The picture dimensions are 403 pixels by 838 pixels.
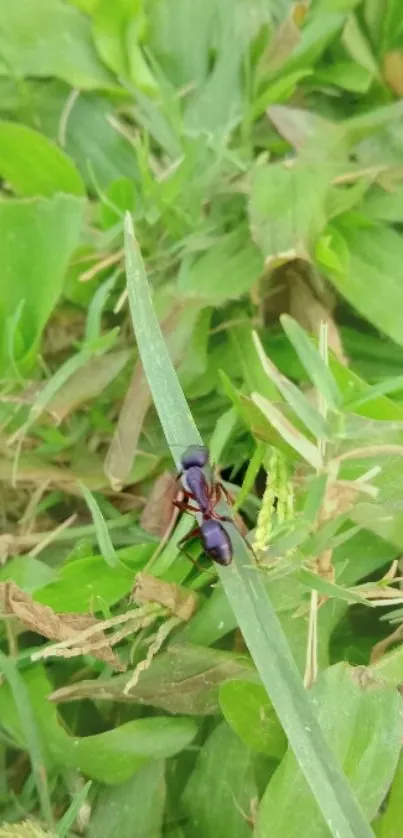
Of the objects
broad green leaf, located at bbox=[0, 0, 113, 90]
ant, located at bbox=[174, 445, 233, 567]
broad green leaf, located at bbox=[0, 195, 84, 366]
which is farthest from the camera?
broad green leaf, located at bbox=[0, 0, 113, 90]

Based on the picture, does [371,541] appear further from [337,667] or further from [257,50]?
[257,50]

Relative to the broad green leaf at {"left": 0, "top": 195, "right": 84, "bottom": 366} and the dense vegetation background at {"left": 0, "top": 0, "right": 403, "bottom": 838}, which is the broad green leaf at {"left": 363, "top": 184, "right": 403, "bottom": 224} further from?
the broad green leaf at {"left": 0, "top": 195, "right": 84, "bottom": 366}

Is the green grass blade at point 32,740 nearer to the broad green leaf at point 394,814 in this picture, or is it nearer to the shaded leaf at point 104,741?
the shaded leaf at point 104,741

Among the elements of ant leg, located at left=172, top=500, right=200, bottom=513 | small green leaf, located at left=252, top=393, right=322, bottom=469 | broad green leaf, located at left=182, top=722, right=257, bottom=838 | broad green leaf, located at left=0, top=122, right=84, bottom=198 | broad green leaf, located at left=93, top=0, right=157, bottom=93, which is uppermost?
broad green leaf, located at left=93, top=0, right=157, bottom=93

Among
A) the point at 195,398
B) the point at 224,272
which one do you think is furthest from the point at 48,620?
the point at 224,272

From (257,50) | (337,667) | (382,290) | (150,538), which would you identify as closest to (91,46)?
(257,50)

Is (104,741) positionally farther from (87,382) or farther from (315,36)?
(315,36)

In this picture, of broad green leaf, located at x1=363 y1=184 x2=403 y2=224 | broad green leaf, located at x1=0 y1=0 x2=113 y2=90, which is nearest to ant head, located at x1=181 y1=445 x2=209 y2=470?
broad green leaf, located at x1=363 y1=184 x2=403 y2=224
